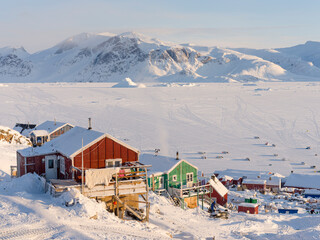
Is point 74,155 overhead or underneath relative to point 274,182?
overhead

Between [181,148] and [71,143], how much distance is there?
29.1 m

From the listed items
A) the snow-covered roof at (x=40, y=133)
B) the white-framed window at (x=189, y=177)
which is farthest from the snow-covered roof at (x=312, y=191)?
the snow-covered roof at (x=40, y=133)

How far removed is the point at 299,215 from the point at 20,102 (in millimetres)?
75592

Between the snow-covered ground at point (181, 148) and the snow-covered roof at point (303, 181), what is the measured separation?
3.00 m

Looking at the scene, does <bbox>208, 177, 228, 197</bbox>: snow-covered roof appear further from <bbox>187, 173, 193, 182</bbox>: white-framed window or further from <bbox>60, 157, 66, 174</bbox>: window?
<bbox>60, 157, 66, 174</bbox>: window

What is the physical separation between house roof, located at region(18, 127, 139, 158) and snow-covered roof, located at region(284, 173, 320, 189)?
2414 centimetres

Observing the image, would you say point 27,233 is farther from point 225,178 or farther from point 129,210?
point 225,178

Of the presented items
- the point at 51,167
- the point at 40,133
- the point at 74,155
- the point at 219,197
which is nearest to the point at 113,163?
the point at 74,155

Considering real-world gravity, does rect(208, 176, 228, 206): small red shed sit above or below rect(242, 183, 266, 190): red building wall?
above

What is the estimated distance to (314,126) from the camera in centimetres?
6469

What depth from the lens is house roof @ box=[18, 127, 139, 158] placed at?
1998cm

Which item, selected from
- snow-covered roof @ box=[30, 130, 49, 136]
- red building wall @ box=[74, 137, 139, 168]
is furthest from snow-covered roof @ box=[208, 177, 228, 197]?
snow-covered roof @ box=[30, 130, 49, 136]

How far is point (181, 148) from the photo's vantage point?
4934 cm

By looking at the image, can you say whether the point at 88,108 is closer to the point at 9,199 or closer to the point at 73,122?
the point at 73,122
